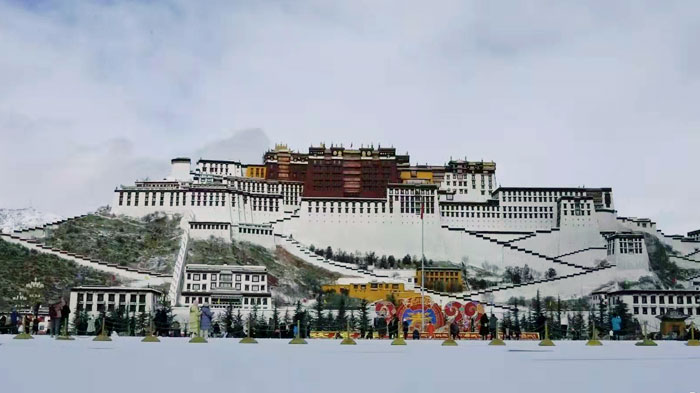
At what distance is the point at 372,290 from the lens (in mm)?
64938

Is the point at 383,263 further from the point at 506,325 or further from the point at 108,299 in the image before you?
the point at 506,325

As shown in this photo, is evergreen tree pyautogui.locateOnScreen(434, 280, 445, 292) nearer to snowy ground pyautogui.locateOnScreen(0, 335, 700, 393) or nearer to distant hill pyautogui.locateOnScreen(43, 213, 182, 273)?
distant hill pyautogui.locateOnScreen(43, 213, 182, 273)

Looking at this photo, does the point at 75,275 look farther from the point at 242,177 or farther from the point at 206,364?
the point at 206,364

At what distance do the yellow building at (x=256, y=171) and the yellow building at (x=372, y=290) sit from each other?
84.5ft

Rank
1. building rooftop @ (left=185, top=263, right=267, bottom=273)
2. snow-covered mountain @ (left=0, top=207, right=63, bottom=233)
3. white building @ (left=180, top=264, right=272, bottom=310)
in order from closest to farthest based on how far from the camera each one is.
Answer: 1. white building @ (left=180, top=264, right=272, bottom=310)
2. building rooftop @ (left=185, top=263, right=267, bottom=273)
3. snow-covered mountain @ (left=0, top=207, right=63, bottom=233)

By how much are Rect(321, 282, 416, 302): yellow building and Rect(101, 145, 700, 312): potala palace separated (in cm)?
191

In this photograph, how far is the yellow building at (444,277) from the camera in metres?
70.2

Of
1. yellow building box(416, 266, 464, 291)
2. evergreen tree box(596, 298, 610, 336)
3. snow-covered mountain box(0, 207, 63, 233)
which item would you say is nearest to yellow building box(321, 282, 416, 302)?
yellow building box(416, 266, 464, 291)

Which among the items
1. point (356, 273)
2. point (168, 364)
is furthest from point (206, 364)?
point (356, 273)

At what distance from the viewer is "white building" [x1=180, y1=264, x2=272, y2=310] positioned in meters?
59.9

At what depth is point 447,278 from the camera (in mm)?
71000

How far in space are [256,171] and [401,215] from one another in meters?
19.3

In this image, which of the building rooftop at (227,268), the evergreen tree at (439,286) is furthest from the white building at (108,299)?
the evergreen tree at (439,286)

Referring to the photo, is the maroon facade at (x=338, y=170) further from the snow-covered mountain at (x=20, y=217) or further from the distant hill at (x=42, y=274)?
the snow-covered mountain at (x=20, y=217)
